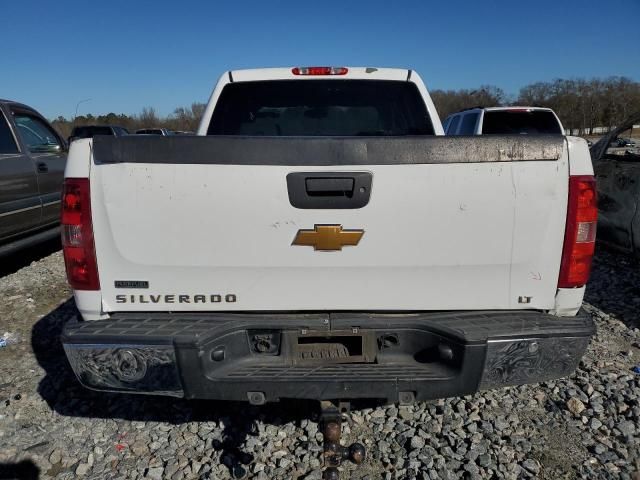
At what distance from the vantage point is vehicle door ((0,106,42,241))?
5.09 meters

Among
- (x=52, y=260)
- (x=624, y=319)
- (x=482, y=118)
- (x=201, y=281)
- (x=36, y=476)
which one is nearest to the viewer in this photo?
(x=201, y=281)

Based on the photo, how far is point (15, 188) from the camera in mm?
5273

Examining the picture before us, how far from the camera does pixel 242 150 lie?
204 cm

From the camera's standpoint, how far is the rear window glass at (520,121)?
Answer: 975cm

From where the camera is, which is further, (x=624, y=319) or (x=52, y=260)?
(x=52, y=260)

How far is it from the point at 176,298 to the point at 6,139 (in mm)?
4548

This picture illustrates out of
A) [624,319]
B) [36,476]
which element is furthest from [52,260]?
[624,319]

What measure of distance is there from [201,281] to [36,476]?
57.1 inches

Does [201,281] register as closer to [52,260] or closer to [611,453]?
[611,453]

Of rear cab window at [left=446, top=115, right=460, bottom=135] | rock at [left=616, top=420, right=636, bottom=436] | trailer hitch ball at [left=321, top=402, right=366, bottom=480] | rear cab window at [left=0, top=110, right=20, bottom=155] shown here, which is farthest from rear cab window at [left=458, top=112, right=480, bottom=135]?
trailer hitch ball at [left=321, top=402, right=366, bottom=480]

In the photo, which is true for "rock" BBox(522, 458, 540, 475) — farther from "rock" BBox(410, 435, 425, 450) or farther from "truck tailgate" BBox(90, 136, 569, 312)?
"truck tailgate" BBox(90, 136, 569, 312)

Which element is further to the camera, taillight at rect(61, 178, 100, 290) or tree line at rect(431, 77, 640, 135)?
tree line at rect(431, 77, 640, 135)

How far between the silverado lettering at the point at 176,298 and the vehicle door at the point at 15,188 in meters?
3.75

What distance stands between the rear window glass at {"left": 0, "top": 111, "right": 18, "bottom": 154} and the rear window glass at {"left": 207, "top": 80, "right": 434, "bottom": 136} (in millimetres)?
3206
